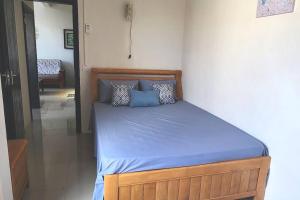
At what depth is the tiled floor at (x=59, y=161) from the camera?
6.99 ft

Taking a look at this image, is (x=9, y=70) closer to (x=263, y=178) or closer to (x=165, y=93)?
(x=165, y=93)

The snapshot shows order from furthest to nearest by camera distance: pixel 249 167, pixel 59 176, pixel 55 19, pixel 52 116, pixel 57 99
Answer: pixel 55 19
pixel 57 99
pixel 52 116
pixel 59 176
pixel 249 167

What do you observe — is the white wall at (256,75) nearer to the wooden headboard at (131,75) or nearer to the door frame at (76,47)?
the wooden headboard at (131,75)

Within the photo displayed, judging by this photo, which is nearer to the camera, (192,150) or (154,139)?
(192,150)

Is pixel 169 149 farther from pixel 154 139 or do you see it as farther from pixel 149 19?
pixel 149 19

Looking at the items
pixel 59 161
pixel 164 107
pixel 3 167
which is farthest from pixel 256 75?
pixel 59 161

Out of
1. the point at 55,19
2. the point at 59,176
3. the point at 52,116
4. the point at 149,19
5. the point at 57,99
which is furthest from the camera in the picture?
the point at 55,19

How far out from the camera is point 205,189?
1822 mm

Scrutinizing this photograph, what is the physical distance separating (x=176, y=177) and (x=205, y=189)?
287 millimetres

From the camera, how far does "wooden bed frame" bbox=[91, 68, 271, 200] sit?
64.7 inches

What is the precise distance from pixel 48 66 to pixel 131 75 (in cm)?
462

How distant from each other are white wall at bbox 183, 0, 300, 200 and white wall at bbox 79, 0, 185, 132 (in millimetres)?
537

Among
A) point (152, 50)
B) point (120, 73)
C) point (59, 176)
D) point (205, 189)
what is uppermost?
point (152, 50)

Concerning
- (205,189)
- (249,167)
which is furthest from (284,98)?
(205,189)
